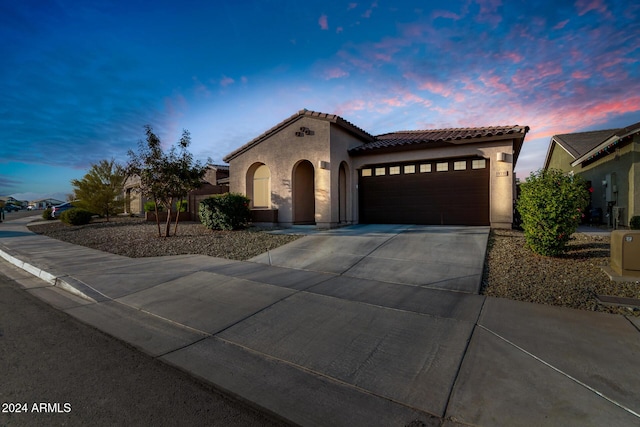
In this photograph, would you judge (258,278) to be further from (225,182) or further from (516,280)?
(225,182)

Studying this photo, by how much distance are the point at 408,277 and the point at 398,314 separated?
1.83 m

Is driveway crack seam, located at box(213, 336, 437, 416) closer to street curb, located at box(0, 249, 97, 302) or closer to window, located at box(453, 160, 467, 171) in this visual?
street curb, located at box(0, 249, 97, 302)

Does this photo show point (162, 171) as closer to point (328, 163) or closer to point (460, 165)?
point (328, 163)

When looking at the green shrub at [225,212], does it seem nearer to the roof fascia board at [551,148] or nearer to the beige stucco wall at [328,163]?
the beige stucco wall at [328,163]

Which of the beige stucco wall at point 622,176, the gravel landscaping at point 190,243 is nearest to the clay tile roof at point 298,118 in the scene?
the gravel landscaping at point 190,243

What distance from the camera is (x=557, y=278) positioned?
552cm

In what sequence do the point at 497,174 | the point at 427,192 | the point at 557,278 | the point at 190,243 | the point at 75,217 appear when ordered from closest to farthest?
the point at 557,278 → the point at 190,243 → the point at 497,174 → the point at 427,192 → the point at 75,217

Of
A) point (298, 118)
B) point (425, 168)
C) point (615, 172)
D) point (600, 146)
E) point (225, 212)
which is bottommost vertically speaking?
point (225, 212)

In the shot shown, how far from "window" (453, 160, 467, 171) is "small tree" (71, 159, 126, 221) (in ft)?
59.6

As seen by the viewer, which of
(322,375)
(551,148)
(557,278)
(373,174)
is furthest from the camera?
(551,148)

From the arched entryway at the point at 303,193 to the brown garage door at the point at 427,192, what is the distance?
2.70 meters

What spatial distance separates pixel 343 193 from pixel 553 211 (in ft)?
28.3

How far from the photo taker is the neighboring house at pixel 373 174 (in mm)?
11422

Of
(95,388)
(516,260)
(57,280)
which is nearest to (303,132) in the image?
(516,260)
